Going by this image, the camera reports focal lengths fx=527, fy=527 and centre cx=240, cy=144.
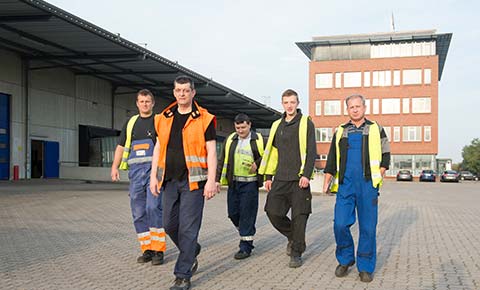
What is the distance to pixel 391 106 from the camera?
64.4 m

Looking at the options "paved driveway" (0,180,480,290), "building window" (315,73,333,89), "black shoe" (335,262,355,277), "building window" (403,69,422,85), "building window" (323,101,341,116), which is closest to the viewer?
"paved driveway" (0,180,480,290)

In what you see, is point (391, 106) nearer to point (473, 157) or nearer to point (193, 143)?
point (473, 157)

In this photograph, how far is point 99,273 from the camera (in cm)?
573

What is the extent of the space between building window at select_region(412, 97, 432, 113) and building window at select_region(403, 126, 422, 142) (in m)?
2.05

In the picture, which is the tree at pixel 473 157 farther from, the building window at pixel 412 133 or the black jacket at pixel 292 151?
the black jacket at pixel 292 151

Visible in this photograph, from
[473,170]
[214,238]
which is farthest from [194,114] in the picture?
[473,170]

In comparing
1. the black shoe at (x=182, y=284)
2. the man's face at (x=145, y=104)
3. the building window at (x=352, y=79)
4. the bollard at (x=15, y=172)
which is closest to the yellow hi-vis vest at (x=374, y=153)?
the black shoe at (x=182, y=284)

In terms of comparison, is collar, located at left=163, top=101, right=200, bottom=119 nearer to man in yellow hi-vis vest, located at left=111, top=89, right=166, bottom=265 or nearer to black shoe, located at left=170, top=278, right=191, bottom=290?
man in yellow hi-vis vest, located at left=111, top=89, right=166, bottom=265

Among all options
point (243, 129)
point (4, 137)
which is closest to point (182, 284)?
point (243, 129)

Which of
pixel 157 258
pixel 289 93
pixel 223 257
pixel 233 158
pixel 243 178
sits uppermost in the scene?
pixel 289 93

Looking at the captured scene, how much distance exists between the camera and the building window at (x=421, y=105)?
63.0 m

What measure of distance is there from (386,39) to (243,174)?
201ft

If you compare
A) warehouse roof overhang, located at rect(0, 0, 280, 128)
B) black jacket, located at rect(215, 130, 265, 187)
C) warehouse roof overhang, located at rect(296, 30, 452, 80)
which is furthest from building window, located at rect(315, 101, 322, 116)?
black jacket, located at rect(215, 130, 265, 187)

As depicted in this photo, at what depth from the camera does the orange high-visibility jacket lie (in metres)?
5.16
